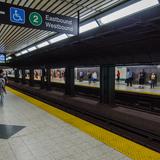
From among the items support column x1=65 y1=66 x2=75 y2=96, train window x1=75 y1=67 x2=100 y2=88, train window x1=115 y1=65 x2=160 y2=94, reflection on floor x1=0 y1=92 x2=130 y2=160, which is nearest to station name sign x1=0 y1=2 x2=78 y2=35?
reflection on floor x1=0 y1=92 x2=130 y2=160

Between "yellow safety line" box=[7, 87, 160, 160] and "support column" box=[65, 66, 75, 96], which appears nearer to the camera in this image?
"yellow safety line" box=[7, 87, 160, 160]

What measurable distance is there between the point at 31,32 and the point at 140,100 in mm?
9042

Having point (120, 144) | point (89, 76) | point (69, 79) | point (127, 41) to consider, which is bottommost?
point (120, 144)

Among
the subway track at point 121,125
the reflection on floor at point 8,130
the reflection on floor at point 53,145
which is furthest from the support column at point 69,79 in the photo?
the reflection on floor at point 8,130

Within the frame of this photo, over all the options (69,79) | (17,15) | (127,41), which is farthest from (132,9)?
(69,79)

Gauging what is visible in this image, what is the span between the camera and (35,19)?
6.71 meters

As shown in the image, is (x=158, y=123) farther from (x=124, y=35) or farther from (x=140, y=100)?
(x=140, y=100)

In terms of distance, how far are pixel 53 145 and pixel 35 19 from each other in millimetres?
4170

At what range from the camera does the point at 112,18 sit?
9461 mm

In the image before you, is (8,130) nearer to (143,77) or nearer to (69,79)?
(69,79)

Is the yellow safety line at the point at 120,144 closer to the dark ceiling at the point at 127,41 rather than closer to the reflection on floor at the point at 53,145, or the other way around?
the reflection on floor at the point at 53,145

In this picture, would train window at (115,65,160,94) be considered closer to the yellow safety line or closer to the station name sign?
the station name sign

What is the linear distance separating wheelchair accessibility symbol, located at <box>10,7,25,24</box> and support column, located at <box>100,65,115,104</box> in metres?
5.11

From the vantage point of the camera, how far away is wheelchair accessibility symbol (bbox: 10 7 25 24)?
6234mm
